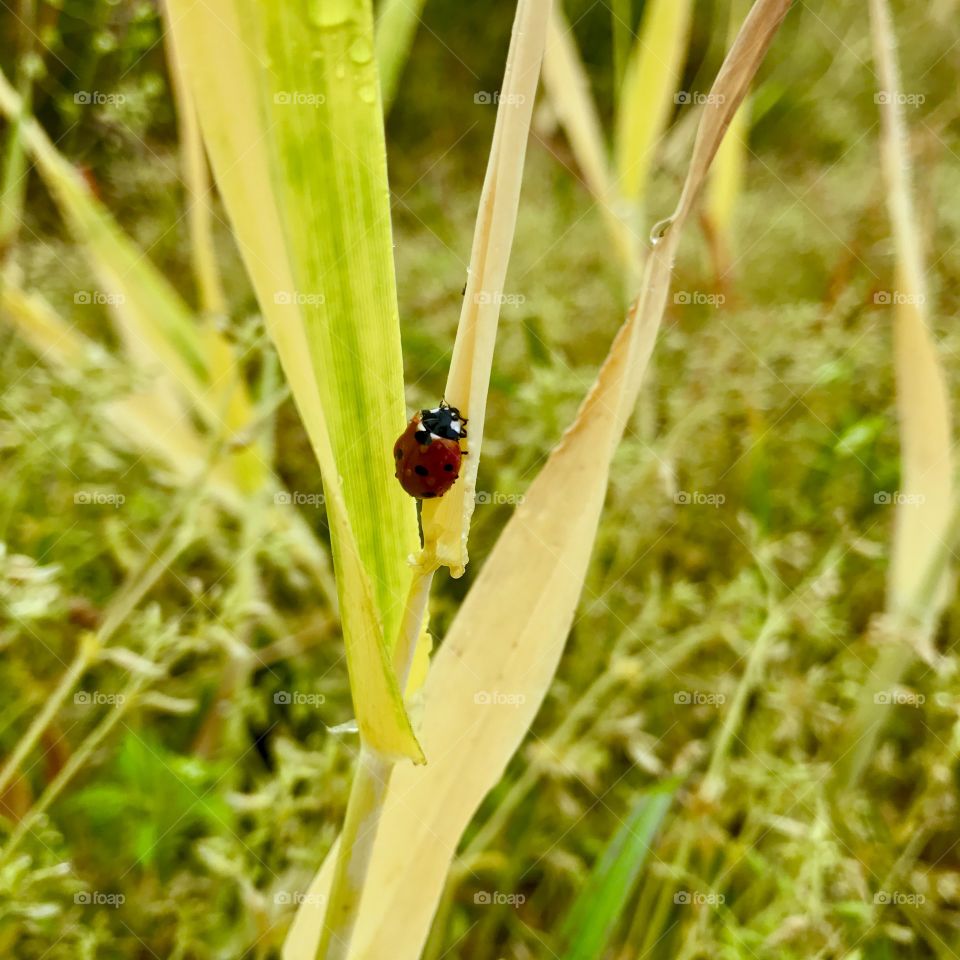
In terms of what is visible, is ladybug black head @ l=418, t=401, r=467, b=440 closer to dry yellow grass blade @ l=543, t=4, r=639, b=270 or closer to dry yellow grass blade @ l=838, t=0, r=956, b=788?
dry yellow grass blade @ l=838, t=0, r=956, b=788

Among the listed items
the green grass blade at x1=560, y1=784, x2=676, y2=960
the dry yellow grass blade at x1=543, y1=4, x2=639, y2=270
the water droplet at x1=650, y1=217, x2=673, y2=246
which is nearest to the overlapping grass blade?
the water droplet at x1=650, y1=217, x2=673, y2=246

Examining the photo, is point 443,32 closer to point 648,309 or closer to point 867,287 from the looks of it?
point 867,287

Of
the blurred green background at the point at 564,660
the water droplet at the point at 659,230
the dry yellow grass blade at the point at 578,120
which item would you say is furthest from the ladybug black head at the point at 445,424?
the dry yellow grass blade at the point at 578,120

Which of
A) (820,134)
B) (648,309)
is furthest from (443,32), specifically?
(648,309)

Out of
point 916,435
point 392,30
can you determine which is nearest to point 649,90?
point 392,30

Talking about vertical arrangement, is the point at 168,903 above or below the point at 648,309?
below
